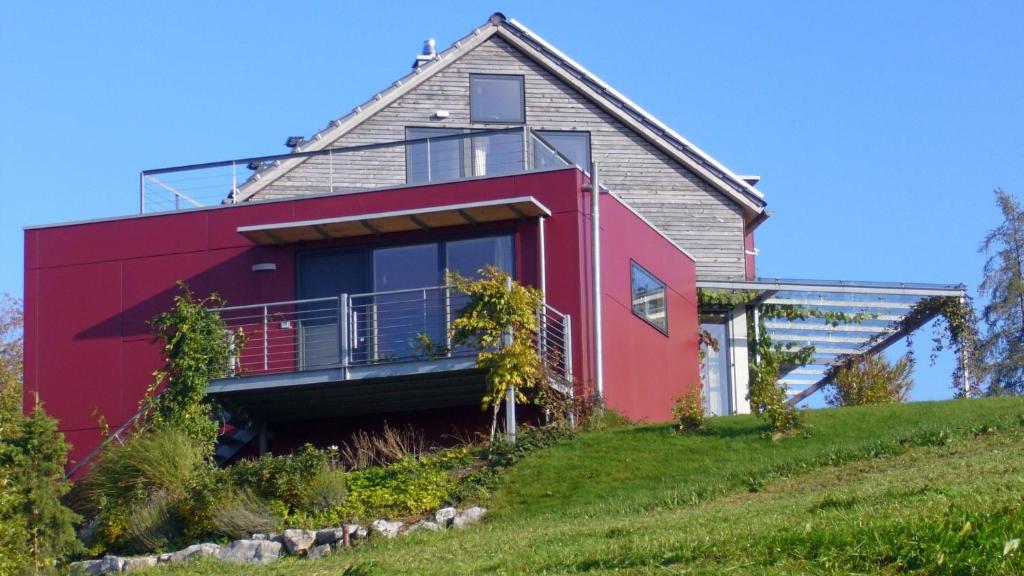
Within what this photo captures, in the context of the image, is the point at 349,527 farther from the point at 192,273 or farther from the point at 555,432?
the point at 192,273

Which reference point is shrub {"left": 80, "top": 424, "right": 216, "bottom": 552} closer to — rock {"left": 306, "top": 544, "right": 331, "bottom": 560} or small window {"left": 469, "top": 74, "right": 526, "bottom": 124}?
rock {"left": 306, "top": 544, "right": 331, "bottom": 560}

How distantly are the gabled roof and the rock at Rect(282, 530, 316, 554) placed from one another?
14.3 meters

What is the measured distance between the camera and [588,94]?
30344mm

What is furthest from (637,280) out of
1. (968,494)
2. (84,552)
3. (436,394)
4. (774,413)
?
(968,494)

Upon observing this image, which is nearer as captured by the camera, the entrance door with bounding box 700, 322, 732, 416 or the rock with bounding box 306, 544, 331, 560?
the rock with bounding box 306, 544, 331, 560

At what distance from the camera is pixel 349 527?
55.7ft

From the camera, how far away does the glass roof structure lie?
28000 mm

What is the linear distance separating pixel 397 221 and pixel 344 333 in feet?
7.02

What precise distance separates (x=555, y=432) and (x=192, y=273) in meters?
7.26

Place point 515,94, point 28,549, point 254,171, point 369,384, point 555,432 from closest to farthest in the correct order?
point 28,549
point 555,432
point 369,384
point 254,171
point 515,94

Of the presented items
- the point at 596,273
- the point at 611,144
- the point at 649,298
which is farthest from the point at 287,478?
the point at 611,144

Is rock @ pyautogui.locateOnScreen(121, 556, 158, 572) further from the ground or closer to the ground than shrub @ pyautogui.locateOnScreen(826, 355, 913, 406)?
closer to the ground

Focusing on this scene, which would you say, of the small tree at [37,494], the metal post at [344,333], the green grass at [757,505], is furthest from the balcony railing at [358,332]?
the small tree at [37,494]

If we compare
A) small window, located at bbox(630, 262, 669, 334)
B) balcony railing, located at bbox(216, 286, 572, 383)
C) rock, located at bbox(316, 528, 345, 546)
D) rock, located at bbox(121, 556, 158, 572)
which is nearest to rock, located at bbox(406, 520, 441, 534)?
rock, located at bbox(316, 528, 345, 546)
